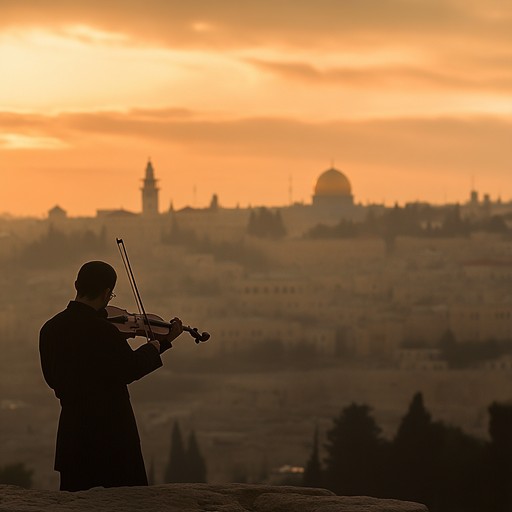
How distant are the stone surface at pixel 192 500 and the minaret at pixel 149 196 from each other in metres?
90.0

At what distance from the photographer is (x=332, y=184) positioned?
335 feet

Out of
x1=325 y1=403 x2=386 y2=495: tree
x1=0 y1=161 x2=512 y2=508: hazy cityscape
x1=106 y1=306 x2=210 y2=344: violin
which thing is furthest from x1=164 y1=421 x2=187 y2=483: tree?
x1=106 y1=306 x2=210 y2=344: violin

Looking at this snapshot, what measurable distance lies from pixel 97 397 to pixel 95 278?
0.28 m

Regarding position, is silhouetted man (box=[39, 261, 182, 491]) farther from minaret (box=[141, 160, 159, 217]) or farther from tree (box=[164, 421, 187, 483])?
minaret (box=[141, 160, 159, 217])

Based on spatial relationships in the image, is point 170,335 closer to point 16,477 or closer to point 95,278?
point 95,278

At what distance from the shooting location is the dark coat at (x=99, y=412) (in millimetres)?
4402

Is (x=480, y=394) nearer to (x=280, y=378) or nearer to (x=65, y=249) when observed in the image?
(x=280, y=378)

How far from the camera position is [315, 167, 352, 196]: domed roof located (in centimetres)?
9938

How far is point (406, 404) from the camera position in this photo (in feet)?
200

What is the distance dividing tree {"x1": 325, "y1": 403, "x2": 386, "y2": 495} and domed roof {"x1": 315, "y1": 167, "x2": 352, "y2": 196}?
64.5 metres

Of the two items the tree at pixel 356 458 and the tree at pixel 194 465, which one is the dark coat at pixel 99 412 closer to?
the tree at pixel 356 458

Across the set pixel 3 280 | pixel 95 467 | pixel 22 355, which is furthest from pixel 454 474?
pixel 3 280

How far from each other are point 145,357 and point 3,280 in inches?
3443

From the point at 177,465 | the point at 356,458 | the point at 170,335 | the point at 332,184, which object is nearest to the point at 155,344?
the point at 170,335
